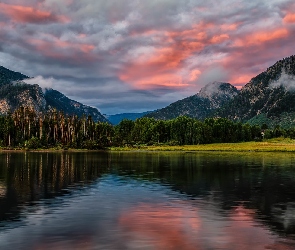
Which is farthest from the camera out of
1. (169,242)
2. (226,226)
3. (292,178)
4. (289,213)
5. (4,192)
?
(292,178)

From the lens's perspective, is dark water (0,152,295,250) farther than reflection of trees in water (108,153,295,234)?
No

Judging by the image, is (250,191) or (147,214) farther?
(250,191)

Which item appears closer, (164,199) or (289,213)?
(289,213)

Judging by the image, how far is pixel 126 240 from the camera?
1042 inches

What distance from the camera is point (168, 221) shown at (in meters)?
32.9

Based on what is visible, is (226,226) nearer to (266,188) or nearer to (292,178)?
(266,188)

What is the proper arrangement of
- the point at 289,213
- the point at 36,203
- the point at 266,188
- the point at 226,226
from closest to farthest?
the point at 226,226 < the point at 289,213 < the point at 36,203 < the point at 266,188

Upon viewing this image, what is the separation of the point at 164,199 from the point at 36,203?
50.7ft

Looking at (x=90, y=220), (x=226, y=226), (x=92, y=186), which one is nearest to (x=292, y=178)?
(x=92, y=186)

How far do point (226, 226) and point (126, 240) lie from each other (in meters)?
9.31

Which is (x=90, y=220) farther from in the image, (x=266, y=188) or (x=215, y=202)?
(x=266, y=188)

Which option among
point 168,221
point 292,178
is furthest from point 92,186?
point 292,178

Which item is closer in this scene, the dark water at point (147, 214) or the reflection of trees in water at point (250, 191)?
the dark water at point (147, 214)

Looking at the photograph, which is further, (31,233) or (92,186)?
(92,186)
